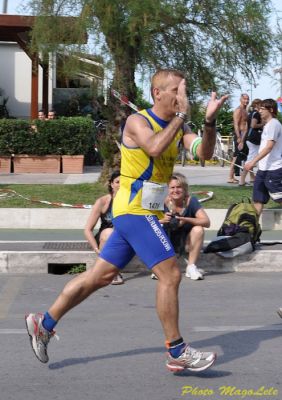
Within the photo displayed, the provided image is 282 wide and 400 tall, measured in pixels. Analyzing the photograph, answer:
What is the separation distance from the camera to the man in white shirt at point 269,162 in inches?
434

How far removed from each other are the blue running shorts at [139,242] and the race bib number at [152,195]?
70 mm

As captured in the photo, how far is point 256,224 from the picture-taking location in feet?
32.9

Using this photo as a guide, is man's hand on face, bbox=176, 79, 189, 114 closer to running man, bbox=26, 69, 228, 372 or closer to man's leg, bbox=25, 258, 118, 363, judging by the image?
running man, bbox=26, 69, 228, 372

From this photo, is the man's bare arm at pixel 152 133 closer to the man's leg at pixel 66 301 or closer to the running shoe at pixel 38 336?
the man's leg at pixel 66 301

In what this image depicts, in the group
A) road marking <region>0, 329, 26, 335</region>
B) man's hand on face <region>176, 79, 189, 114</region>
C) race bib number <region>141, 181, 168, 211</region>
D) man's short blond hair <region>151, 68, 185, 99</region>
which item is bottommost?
road marking <region>0, 329, 26, 335</region>

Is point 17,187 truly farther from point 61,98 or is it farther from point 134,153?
point 61,98

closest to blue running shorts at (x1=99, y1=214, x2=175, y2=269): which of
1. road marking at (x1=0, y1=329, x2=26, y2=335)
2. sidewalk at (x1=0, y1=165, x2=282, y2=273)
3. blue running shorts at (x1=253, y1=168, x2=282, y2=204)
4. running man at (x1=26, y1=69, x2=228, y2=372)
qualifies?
running man at (x1=26, y1=69, x2=228, y2=372)

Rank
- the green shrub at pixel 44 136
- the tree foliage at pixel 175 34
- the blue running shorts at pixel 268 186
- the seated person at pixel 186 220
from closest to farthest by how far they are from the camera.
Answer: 1. the seated person at pixel 186 220
2. the blue running shorts at pixel 268 186
3. the tree foliage at pixel 175 34
4. the green shrub at pixel 44 136

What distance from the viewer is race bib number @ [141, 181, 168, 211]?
18.9 ft

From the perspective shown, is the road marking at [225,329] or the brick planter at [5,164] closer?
the road marking at [225,329]

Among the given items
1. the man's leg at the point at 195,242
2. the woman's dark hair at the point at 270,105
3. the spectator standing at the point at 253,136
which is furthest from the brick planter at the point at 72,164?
the man's leg at the point at 195,242

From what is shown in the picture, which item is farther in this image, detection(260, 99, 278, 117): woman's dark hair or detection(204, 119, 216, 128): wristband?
detection(260, 99, 278, 117): woman's dark hair

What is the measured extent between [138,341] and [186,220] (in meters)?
2.73

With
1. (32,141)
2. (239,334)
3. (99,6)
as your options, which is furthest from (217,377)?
(32,141)
